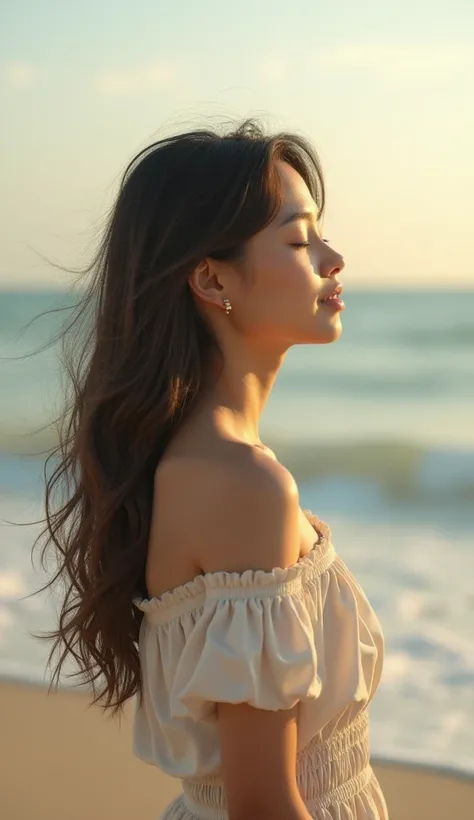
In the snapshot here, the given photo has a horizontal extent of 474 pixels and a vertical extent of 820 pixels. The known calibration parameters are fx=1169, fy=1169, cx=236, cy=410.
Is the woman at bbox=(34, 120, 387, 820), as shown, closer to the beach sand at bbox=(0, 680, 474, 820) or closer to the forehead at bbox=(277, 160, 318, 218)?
the forehead at bbox=(277, 160, 318, 218)

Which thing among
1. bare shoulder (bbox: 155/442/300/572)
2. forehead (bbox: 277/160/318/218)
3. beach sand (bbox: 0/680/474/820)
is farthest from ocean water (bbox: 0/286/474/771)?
bare shoulder (bbox: 155/442/300/572)

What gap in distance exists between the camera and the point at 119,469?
5.15 ft

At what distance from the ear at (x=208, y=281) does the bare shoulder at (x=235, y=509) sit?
0.72 feet

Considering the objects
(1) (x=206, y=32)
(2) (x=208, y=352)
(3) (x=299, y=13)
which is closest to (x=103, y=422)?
(2) (x=208, y=352)

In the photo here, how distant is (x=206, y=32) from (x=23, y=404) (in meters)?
4.17

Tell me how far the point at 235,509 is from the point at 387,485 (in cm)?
783

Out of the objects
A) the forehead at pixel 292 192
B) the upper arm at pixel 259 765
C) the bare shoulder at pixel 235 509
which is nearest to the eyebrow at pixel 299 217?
the forehead at pixel 292 192

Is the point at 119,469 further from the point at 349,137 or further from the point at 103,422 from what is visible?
the point at 349,137

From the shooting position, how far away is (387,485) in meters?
9.09

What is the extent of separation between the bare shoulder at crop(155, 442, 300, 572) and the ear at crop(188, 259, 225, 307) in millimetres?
219

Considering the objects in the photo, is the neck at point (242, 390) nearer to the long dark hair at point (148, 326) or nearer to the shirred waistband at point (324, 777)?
the long dark hair at point (148, 326)

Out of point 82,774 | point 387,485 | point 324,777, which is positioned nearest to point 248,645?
point 324,777

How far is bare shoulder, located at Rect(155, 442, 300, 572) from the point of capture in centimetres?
136

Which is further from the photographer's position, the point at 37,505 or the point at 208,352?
the point at 37,505
